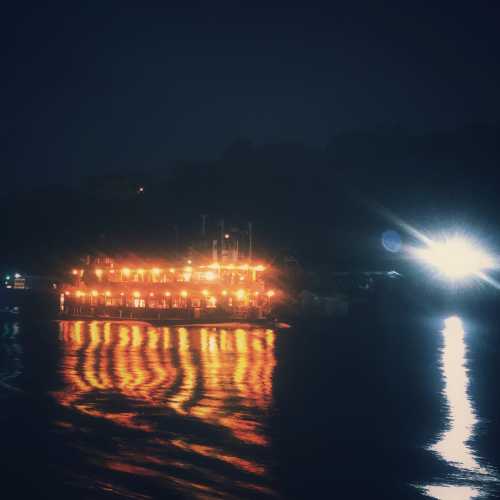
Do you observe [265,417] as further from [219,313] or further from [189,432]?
[219,313]

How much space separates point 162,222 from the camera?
226 ft

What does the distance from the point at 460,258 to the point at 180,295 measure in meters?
23.8

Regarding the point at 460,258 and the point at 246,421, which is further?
the point at 460,258

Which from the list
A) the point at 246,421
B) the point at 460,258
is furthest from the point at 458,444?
the point at 460,258

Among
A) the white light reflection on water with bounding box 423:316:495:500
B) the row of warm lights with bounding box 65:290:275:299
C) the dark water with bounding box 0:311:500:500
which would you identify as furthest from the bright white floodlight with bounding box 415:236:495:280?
the white light reflection on water with bounding box 423:316:495:500

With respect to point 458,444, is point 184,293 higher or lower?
higher

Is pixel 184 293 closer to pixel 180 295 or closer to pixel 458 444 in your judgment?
pixel 180 295

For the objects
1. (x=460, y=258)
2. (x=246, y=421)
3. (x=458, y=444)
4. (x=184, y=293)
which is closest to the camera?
(x=458, y=444)

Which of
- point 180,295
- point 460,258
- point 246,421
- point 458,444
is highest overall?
point 460,258

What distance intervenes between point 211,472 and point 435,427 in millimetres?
4505

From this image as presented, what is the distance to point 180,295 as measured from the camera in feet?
117

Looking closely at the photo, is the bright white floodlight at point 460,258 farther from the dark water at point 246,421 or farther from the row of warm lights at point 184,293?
the dark water at point 246,421

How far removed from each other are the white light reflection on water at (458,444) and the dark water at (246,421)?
31 mm

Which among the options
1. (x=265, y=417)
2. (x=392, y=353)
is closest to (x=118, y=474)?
(x=265, y=417)
